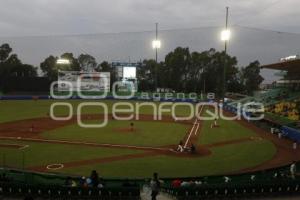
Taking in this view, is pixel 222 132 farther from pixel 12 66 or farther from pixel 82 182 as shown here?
pixel 12 66

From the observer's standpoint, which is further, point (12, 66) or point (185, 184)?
point (12, 66)

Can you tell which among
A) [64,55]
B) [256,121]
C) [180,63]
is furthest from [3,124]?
[64,55]

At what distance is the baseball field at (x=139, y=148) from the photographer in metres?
26.8

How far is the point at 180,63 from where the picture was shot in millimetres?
124125

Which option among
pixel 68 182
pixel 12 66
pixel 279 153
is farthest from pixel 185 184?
pixel 12 66

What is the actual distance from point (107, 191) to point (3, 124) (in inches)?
1234

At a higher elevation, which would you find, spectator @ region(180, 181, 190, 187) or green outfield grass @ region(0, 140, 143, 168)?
spectator @ region(180, 181, 190, 187)

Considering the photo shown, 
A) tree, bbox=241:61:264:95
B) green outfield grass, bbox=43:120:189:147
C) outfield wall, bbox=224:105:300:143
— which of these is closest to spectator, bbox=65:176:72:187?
green outfield grass, bbox=43:120:189:147

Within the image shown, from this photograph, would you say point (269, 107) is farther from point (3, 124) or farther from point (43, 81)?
point (43, 81)

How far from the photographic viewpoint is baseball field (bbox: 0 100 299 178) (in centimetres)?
2677

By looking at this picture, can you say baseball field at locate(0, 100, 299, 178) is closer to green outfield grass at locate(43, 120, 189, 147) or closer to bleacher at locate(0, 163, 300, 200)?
green outfield grass at locate(43, 120, 189, 147)

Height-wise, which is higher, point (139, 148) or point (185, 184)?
point (185, 184)

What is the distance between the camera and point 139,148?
33156mm

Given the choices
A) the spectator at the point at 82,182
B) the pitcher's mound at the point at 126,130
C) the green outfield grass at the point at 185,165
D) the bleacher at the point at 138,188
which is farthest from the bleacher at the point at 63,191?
the pitcher's mound at the point at 126,130
